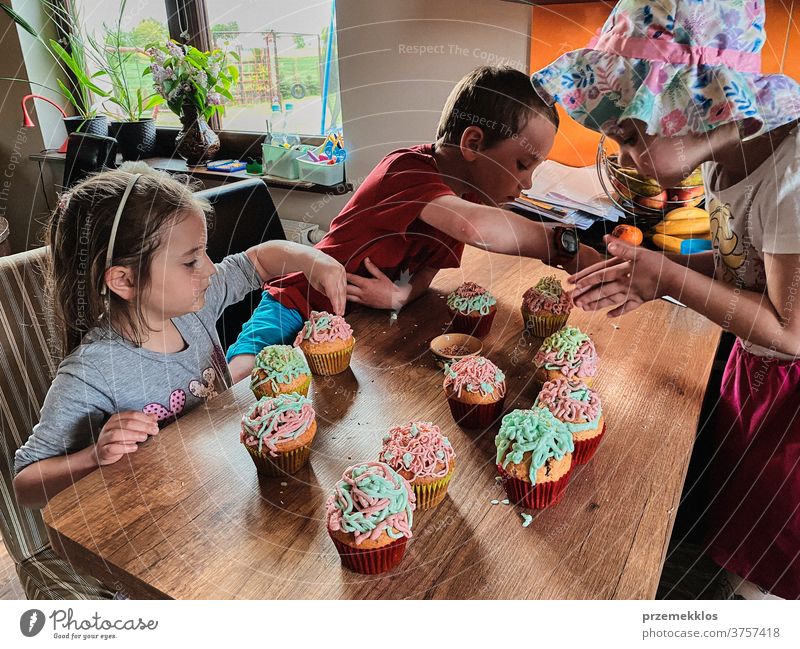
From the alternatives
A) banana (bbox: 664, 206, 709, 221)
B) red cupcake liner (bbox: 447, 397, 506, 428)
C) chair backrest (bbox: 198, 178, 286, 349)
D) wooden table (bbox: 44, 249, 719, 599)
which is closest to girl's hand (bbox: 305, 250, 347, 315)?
wooden table (bbox: 44, 249, 719, 599)

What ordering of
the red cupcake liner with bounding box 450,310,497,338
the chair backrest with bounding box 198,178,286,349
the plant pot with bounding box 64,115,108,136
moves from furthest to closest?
the chair backrest with bounding box 198,178,286,349 < the red cupcake liner with bounding box 450,310,497,338 < the plant pot with bounding box 64,115,108,136

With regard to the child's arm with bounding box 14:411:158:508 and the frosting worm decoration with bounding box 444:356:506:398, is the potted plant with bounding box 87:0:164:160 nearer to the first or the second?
the child's arm with bounding box 14:411:158:508

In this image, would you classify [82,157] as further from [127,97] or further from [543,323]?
[543,323]

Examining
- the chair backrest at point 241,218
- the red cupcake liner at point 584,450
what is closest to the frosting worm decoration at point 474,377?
the red cupcake liner at point 584,450

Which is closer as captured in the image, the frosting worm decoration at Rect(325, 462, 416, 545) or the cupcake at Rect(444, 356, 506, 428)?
the frosting worm decoration at Rect(325, 462, 416, 545)

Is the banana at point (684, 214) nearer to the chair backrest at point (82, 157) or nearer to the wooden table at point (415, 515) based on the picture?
the wooden table at point (415, 515)

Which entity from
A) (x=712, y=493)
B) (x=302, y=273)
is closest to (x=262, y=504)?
(x=302, y=273)

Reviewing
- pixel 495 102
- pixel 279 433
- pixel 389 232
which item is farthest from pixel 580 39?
pixel 279 433

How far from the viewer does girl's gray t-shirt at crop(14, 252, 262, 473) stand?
537 millimetres

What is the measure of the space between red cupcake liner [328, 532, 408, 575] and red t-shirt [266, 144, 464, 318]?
468 millimetres

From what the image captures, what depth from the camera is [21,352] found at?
21.7 inches

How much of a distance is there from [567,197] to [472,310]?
22 cm

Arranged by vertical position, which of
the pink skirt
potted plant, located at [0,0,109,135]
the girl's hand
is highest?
potted plant, located at [0,0,109,135]
